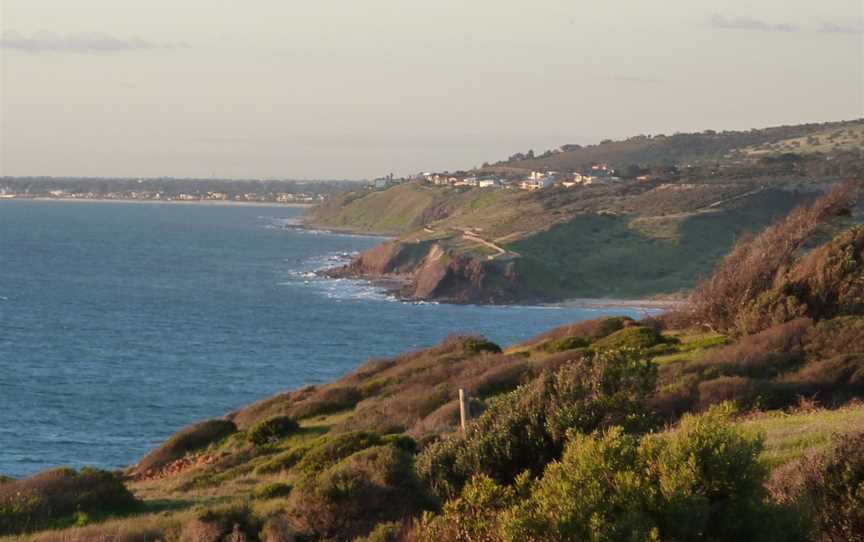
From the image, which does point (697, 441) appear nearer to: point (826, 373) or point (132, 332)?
point (826, 373)

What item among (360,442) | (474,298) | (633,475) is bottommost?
(474,298)

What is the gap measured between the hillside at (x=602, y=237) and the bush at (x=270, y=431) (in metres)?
66.3

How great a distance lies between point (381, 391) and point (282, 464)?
34.8 ft

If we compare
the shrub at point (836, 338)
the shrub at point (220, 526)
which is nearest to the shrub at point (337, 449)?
the shrub at point (220, 526)

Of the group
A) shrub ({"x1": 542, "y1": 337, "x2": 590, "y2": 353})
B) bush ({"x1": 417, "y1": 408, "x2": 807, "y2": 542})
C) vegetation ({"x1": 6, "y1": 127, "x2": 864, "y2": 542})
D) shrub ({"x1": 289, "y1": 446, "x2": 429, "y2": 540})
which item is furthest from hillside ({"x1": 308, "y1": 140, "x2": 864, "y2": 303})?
bush ({"x1": 417, "y1": 408, "x2": 807, "y2": 542})

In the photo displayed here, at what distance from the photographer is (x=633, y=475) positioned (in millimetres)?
8430

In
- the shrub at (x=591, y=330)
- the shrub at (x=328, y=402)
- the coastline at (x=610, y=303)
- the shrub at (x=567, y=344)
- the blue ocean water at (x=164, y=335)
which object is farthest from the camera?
the coastline at (x=610, y=303)

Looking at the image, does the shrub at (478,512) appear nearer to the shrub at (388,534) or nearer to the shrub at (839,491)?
the shrub at (388,534)

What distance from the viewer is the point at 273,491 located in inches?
661

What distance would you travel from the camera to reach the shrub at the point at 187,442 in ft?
89.1

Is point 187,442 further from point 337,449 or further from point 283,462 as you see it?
point 337,449

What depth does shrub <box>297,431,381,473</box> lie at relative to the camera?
19.0 meters

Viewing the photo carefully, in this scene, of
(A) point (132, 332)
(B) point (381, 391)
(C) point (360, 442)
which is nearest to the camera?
(C) point (360, 442)

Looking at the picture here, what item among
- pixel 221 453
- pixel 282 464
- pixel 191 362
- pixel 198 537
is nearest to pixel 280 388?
pixel 191 362
